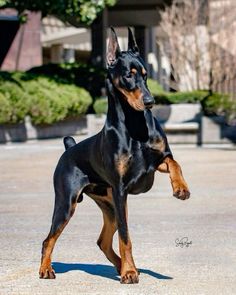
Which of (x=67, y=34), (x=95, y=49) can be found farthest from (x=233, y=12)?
(x=67, y=34)

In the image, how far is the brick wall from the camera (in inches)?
1328

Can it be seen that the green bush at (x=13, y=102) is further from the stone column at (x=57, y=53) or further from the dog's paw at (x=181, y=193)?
the stone column at (x=57, y=53)

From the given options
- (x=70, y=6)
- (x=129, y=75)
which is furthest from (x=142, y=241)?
(x=70, y=6)

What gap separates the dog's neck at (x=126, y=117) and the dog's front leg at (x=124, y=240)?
1.49ft

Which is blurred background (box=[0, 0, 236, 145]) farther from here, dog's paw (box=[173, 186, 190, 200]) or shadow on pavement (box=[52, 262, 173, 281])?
dog's paw (box=[173, 186, 190, 200])

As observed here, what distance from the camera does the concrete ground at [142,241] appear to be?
6.22m

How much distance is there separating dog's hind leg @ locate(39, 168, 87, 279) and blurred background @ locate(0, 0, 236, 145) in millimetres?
15673

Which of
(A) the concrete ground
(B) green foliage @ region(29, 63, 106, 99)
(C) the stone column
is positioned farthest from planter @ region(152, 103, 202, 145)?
(C) the stone column

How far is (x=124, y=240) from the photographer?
5859mm

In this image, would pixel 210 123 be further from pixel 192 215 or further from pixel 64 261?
pixel 64 261

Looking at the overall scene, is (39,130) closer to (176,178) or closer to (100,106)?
(100,106)

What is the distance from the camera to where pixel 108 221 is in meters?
6.52

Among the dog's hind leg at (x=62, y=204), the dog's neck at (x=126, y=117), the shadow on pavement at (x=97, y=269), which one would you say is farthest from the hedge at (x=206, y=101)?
the dog's neck at (x=126, y=117)

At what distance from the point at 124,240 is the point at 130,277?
0.30 metres
